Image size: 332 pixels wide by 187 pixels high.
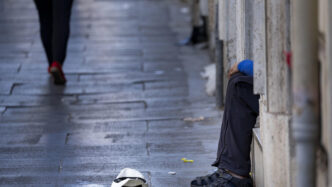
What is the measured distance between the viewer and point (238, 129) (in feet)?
13.2

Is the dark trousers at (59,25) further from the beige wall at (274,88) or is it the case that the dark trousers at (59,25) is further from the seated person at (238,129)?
the beige wall at (274,88)

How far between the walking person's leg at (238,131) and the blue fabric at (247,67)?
0.03m

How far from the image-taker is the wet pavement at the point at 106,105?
198 inches

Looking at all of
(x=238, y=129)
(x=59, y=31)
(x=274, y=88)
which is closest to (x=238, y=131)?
(x=238, y=129)

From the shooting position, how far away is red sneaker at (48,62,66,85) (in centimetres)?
743

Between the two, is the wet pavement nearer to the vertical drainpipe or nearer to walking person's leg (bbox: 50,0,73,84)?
walking person's leg (bbox: 50,0,73,84)

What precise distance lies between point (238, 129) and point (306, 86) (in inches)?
56.4

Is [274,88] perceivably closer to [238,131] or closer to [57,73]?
[238,131]

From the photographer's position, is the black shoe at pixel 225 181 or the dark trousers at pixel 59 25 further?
the dark trousers at pixel 59 25

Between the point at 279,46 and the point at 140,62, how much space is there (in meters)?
5.36

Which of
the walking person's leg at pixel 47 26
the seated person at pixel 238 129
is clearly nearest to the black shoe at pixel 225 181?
the seated person at pixel 238 129

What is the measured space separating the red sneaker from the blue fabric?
3.66 m

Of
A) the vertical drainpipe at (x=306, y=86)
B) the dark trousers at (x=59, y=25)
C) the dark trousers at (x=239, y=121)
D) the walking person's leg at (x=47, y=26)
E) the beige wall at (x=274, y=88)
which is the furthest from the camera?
the walking person's leg at (x=47, y=26)

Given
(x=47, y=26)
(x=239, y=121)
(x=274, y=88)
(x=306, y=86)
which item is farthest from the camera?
(x=47, y=26)
